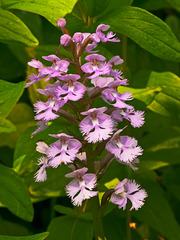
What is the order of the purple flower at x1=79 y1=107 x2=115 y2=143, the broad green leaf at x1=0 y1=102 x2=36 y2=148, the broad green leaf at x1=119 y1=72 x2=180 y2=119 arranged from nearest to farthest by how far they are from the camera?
the purple flower at x1=79 y1=107 x2=115 y2=143
the broad green leaf at x1=119 y1=72 x2=180 y2=119
the broad green leaf at x1=0 y1=102 x2=36 y2=148

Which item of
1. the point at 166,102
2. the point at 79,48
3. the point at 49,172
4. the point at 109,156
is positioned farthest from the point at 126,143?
the point at 49,172

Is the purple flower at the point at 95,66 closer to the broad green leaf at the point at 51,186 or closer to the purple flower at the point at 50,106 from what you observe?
the purple flower at the point at 50,106

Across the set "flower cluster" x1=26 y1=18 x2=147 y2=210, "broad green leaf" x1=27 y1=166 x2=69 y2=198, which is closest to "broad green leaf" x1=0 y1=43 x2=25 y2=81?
"broad green leaf" x1=27 y1=166 x2=69 y2=198

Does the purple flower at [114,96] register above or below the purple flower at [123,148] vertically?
above

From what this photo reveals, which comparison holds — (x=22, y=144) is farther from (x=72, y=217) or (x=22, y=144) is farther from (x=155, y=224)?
(x=155, y=224)

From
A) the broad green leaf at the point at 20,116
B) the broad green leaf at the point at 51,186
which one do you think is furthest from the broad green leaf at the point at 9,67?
the broad green leaf at the point at 51,186

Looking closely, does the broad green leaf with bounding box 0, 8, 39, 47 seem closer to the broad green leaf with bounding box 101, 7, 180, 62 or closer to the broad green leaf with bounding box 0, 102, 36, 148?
the broad green leaf with bounding box 101, 7, 180, 62

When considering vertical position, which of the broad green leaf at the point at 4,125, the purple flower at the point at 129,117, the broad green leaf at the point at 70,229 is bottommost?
the broad green leaf at the point at 70,229
